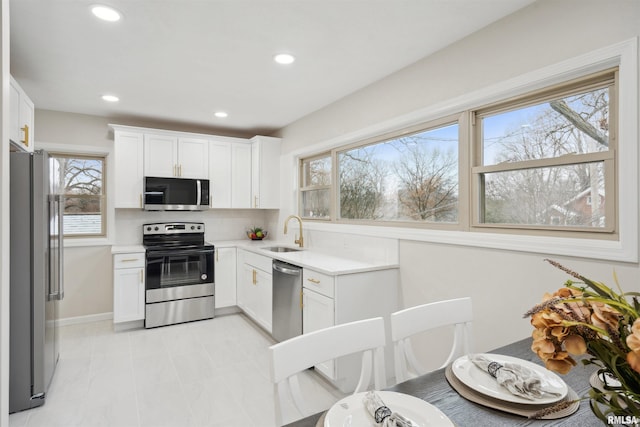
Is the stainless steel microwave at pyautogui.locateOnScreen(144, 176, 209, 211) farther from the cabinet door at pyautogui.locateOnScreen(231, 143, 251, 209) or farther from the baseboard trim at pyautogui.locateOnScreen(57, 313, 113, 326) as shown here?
the baseboard trim at pyautogui.locateOnScreen(57, 313, 113, 326)

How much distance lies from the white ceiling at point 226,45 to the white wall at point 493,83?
0.12 metres

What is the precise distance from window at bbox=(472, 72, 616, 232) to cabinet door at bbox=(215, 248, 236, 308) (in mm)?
3143

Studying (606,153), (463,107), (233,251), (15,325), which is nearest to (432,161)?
(463,107)

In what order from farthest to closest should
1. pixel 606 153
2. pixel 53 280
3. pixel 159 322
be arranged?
pixel 159 322 < pixel 53 280 < pixel 606 153

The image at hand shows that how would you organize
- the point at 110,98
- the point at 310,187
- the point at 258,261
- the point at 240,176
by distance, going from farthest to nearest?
the point at 240,176, the point at 310,187, the point at 258,261, the point at 110,98

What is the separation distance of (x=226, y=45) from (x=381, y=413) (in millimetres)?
2388

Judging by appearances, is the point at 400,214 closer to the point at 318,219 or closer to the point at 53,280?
the point at 318,219

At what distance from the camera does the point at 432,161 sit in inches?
106

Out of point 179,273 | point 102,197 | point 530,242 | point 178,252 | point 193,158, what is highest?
point 193,158

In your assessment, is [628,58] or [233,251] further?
[233,251]

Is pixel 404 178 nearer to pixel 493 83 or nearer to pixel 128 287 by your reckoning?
pixel 493 83

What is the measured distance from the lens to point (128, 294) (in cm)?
383

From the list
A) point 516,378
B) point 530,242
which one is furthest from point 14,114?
point 530,242

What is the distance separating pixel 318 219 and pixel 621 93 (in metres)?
2.87
